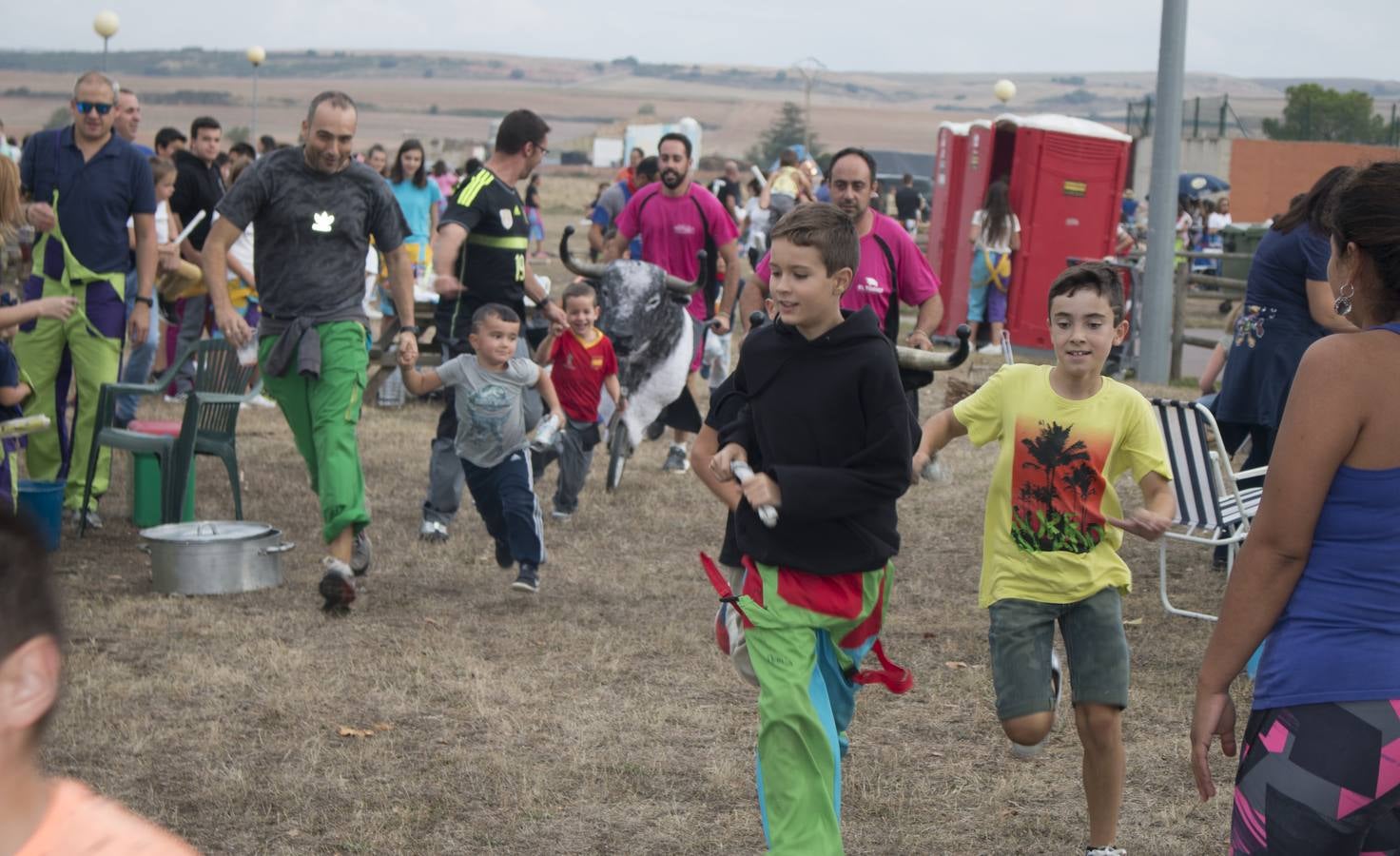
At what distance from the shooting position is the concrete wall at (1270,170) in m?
45.8

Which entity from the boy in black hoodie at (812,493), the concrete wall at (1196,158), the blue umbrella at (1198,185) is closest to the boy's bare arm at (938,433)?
the boy in black hoodie at (812,493)

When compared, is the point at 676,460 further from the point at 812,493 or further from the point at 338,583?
the point at 812,493

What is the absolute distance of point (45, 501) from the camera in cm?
815

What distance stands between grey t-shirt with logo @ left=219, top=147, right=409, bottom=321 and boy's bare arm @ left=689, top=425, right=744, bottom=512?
3267mm

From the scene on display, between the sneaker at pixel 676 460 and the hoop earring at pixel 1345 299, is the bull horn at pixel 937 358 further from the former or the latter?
the sneaker at pixel 676 460

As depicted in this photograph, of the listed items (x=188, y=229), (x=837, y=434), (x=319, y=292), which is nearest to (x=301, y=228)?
(x=319, y=292)

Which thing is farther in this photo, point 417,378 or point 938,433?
point 417,378

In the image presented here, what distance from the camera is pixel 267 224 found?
7.24 metres

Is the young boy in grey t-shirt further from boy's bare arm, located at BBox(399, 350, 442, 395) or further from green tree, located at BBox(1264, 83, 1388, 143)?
green tree, located at BBox(1264, 83, 1388, 143)

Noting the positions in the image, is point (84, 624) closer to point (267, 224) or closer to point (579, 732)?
point (267, 224)

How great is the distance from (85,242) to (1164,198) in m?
11.0

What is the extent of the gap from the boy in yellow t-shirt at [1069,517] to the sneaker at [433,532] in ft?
15.9

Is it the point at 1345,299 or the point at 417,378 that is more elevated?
the point at 1345,299

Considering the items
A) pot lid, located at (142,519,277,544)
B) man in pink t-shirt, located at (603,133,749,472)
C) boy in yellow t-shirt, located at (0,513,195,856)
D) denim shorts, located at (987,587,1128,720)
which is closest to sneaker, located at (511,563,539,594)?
pot lid, located at (142,519,277,544)
